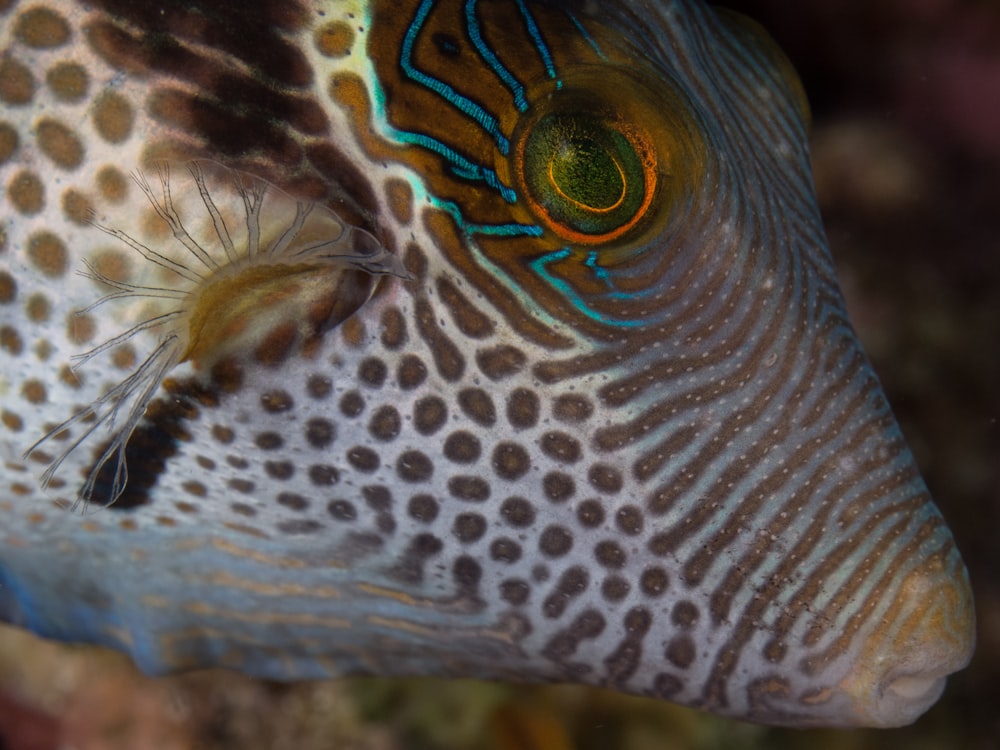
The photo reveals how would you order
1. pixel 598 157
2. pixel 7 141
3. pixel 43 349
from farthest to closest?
1. pixel 43 349
2. pixel 7 141
3. pixel 598 157

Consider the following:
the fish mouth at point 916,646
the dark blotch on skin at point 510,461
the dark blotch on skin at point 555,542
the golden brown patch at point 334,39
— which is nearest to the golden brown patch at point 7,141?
the golden brown patch at point 334,39

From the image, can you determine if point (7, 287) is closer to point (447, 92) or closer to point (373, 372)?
point (373, 372)

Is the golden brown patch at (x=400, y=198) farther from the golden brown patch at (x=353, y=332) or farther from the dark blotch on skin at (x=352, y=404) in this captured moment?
the dark blotch on skin at (x=352, y=404)

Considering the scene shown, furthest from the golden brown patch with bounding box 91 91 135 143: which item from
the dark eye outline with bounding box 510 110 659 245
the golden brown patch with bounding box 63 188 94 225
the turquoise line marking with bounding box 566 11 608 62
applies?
the turquoise line marking with bounding box 566 11 608 62

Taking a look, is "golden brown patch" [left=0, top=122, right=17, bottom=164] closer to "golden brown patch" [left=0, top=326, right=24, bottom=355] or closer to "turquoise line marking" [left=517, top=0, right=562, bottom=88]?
"golden brown patch" [left=0, top=326, right=24, bottom=355]

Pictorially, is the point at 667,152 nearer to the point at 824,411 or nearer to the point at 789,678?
the point at 824,411

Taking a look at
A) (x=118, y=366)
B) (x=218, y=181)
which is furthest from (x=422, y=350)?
(x=118, y=366)

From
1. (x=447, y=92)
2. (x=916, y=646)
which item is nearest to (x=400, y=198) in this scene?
(x=447, y=92)
